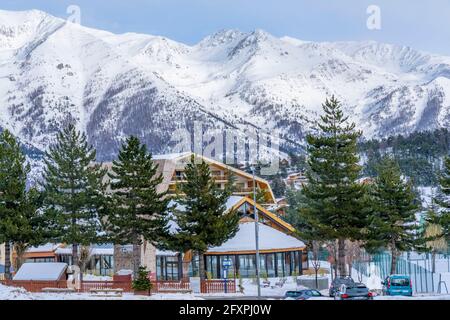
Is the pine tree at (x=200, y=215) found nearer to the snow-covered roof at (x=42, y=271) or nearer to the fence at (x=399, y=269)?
the snow-covered roof at (x=42, y=271)

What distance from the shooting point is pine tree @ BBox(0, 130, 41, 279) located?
25922 millimetres

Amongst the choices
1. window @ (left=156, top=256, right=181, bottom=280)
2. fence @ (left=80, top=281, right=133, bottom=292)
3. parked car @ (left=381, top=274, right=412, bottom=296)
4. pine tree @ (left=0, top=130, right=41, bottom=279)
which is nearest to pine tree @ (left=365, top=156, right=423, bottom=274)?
parked car @ (left=381, top=274, right=412, bottom=296)

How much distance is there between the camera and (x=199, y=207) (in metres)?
26.8

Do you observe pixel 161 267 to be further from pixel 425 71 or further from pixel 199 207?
pixel 425 71

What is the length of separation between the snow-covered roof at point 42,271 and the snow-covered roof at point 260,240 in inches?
433

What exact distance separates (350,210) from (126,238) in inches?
393

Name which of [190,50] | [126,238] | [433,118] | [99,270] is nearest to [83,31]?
[190,50]

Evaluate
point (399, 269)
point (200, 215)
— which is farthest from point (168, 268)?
point (399, 269)

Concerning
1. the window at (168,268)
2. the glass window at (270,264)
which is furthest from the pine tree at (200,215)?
the glass window at (270,264)

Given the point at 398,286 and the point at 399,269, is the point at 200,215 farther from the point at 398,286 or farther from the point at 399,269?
the point at 399,269

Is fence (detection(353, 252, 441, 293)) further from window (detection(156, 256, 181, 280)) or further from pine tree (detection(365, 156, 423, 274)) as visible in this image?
window (detection(156, 256, 181, 280))

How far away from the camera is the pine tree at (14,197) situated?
25922mm

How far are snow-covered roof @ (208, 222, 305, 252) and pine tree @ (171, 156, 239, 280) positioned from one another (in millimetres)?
6143

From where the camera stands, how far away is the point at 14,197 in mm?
26406
